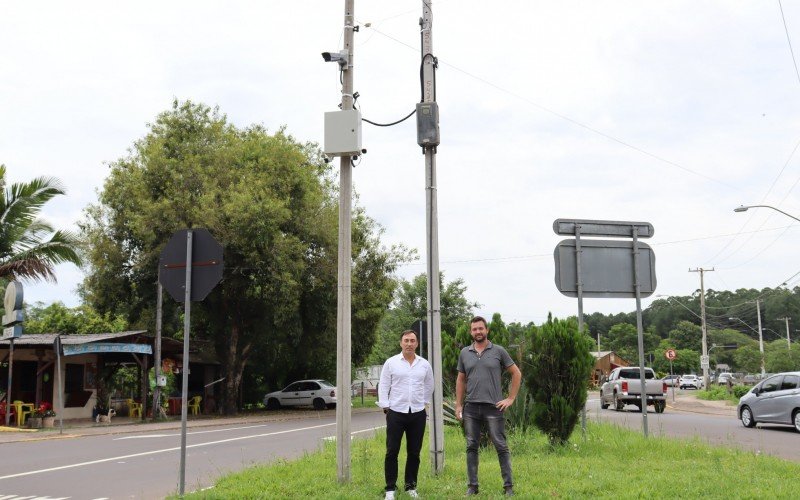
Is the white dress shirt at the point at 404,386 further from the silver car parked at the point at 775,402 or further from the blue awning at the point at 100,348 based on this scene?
the blue awning at the point at 100,348

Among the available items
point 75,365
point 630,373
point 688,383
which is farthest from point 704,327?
point 75,365

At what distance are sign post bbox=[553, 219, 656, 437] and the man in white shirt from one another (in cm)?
482

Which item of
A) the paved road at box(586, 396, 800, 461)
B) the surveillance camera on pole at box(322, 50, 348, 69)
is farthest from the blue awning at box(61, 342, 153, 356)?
the surveillance camera on pole at box(322, 50, 348, 69)

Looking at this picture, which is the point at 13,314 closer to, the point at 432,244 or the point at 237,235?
the point at 237,235

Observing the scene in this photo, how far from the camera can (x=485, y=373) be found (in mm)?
8008

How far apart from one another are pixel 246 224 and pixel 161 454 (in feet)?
44.0

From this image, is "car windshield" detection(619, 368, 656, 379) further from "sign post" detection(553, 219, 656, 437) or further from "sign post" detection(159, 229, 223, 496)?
"sign post" detection(159, 229, 223, 496)

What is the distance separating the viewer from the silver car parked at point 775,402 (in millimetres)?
19125

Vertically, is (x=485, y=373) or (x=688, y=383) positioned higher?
(x=485, y=373)

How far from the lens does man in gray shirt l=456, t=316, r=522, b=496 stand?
7824 millimetres

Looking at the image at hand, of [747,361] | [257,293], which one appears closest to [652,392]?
[257,293]

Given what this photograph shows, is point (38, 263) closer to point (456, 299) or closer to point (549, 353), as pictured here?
point (549, 353)

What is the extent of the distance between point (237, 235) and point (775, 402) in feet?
58.4

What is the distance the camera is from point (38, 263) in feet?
74.9
